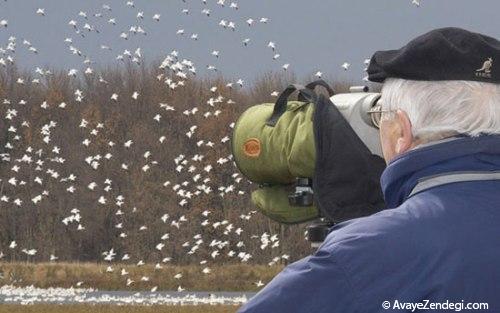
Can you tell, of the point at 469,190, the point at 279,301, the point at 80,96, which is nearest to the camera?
the point at 279,301

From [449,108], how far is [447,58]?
0.10m

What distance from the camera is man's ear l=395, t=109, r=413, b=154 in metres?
1.98

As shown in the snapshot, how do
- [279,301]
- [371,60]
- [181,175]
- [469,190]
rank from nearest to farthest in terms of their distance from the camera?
[279,301] < [469,190] < [371,60] < [181,175]

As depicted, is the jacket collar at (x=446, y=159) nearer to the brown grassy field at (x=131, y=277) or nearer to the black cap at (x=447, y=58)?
the black cap at (x=447, y=58)

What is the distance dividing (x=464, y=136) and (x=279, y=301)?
43 cm

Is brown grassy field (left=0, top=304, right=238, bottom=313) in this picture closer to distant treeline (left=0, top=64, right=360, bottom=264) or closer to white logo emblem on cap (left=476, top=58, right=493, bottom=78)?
white logo emblem on cap (left=476, top=58, right=493, bottom=78)

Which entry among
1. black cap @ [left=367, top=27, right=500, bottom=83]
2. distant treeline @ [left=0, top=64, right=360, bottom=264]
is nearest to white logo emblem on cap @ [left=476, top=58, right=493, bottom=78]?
black cap @ [left=367, top=27, right=500, bottom=83]

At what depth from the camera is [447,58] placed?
1.98m

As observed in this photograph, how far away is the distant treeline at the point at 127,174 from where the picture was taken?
34.0 metres

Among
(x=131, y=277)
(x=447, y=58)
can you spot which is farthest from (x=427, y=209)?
(x=131, y=277)

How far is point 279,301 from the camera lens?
1781 millimetres

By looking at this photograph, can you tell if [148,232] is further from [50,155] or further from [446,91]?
[446,91]

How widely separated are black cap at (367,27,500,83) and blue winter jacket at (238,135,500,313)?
15cm

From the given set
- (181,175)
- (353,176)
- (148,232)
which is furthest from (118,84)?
(353,176)
